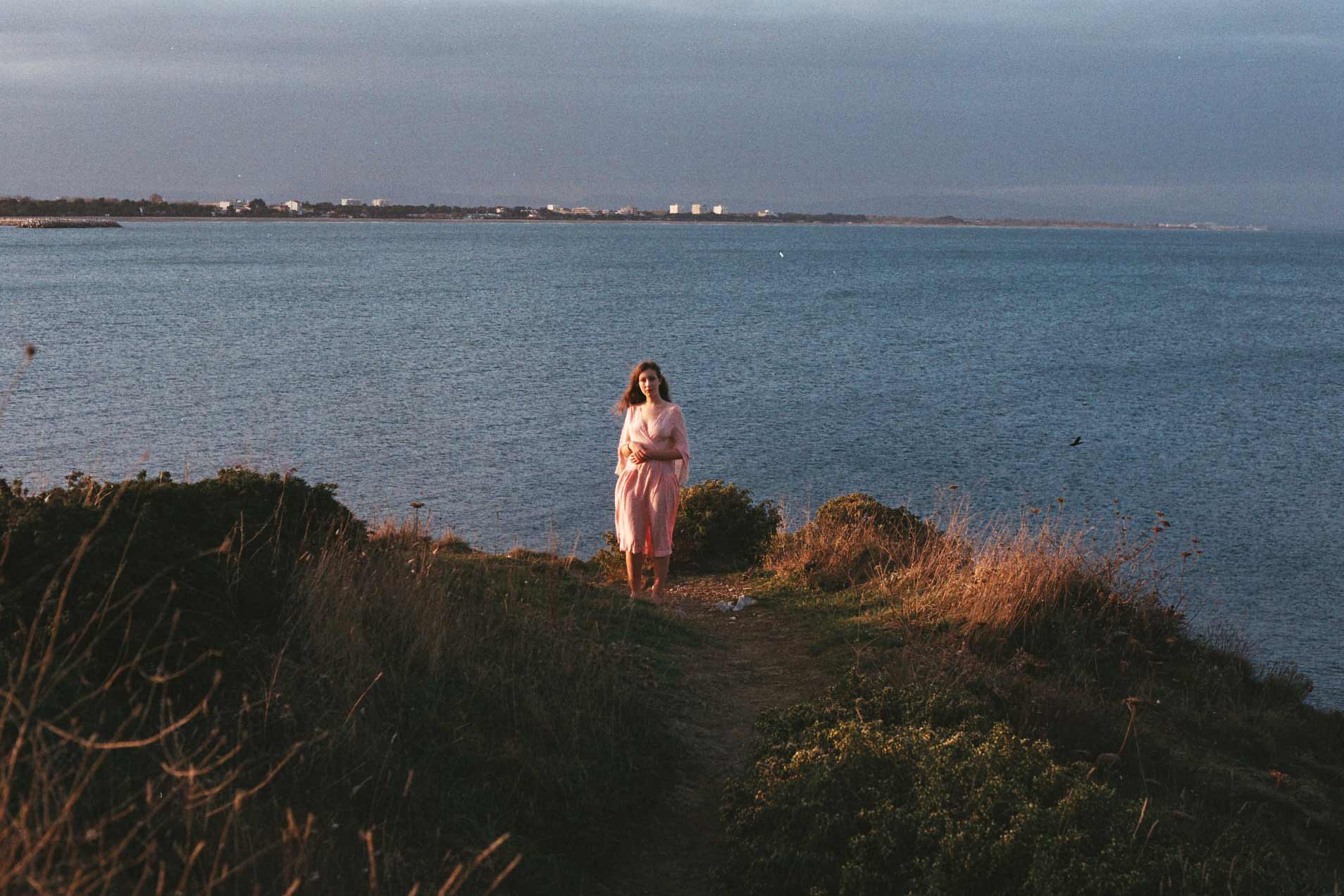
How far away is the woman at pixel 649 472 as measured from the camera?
9773 millimetres

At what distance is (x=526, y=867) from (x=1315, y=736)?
23.0ft

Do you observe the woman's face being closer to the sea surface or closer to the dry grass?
the dry grass

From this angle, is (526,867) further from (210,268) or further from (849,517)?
(210,268)

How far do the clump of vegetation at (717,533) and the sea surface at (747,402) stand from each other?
6.27 ft

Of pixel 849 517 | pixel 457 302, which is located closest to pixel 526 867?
pixel 849 517

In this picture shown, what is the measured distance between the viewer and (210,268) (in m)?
94.1

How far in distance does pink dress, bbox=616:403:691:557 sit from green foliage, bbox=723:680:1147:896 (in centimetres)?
405

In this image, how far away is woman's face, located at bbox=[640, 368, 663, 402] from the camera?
9.73 meters

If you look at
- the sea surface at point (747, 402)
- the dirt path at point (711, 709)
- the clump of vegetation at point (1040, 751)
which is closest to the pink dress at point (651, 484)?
the dirt path at point (711, 709)

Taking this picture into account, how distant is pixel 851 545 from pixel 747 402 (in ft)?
70.2

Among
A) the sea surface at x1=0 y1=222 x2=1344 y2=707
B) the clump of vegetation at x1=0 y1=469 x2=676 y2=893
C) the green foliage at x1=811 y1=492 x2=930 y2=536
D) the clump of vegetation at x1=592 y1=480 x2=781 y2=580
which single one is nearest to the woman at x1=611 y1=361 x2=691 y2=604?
the clump of vegetation at x1=592 y1=480 x2=781 y2=580

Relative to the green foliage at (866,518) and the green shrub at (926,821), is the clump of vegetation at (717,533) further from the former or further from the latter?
A: the green shrub at (926,821)

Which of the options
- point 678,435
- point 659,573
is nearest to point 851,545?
point 659,573

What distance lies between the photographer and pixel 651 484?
32.6 ft
